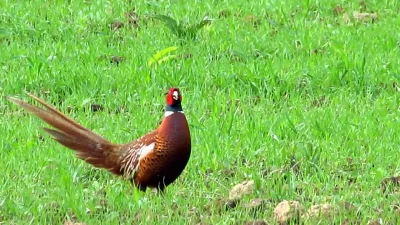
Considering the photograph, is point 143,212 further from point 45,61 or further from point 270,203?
point 45,61

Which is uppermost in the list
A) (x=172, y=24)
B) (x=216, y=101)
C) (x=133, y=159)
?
(x=133, y=159)

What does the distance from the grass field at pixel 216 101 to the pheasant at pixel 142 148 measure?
0.14m

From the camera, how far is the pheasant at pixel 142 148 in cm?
631

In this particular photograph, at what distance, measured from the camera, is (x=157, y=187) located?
6551 mm

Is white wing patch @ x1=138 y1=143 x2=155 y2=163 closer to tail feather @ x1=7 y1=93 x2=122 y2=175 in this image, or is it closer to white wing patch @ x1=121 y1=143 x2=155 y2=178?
white wing patch @ x1=121 y1=143 x2=155 y2=178

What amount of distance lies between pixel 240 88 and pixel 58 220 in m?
3.16

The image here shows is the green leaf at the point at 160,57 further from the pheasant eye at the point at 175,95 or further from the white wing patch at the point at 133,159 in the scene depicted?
the pheasant eye at the point at 175,95

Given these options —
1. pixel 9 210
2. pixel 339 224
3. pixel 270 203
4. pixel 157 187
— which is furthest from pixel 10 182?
pixel 339 224

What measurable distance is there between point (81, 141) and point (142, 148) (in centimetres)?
45

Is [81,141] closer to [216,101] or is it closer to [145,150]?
[145,150]

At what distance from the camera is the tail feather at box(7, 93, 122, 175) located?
669cm

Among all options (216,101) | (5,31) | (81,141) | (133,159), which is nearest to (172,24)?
(5,31)

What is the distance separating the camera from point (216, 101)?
28.1ft

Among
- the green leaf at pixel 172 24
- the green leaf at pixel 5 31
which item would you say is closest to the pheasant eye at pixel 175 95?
the green leaf at pixel 172 24
